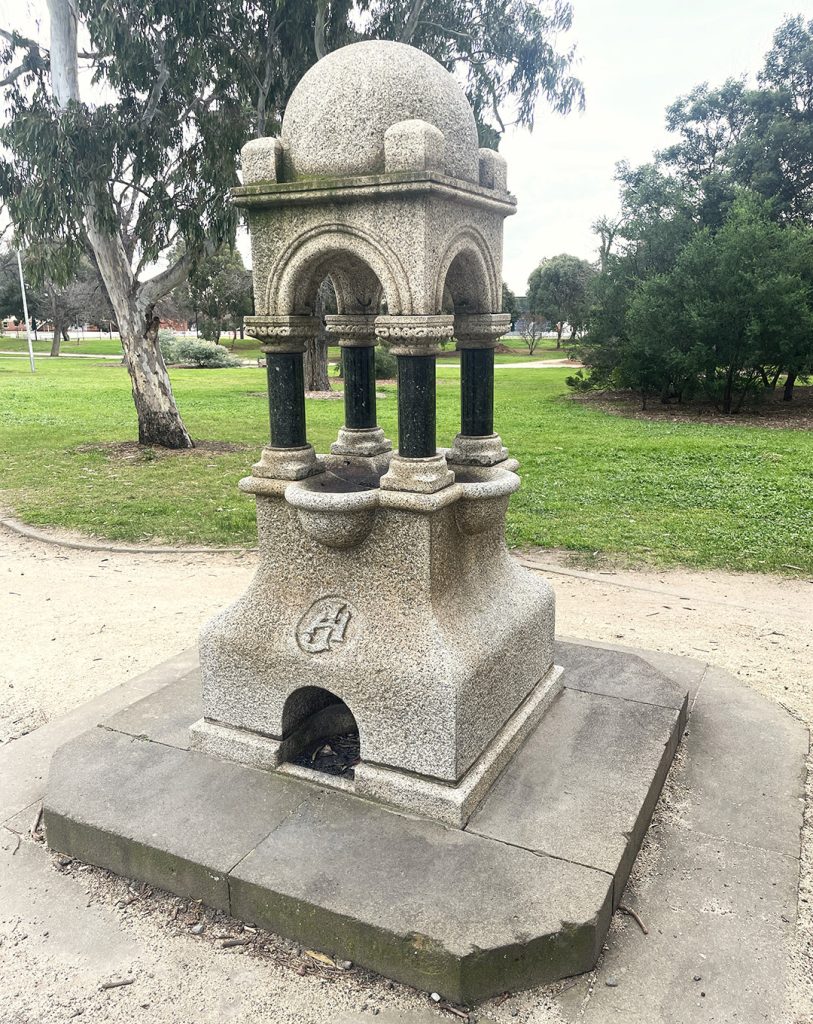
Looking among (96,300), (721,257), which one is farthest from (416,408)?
(96,300)

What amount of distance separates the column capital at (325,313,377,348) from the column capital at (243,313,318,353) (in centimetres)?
52

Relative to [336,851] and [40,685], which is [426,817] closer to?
[336,851]

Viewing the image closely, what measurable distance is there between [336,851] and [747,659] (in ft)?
12.4

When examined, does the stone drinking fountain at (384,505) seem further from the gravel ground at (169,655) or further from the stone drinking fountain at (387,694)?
the gravel ground at (169,655)

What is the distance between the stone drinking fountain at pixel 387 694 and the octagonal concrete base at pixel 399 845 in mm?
12

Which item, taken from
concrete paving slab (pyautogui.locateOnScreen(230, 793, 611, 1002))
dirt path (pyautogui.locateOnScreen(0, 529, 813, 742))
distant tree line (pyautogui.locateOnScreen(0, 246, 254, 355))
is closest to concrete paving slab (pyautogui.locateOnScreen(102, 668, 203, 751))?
dirt path (pyautogui.locateOnScreen(0, 529, 813, 742))

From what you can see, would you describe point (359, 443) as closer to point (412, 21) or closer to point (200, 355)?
point (412, 21)

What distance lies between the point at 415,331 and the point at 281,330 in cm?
71

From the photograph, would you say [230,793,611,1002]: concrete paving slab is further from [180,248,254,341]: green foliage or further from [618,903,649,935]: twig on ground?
[180,248,254,341]: green foliage

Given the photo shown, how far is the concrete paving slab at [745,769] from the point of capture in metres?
3.74

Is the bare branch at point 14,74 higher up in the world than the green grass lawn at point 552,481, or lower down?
higher up

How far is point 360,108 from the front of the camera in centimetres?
349

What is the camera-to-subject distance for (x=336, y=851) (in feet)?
10.7

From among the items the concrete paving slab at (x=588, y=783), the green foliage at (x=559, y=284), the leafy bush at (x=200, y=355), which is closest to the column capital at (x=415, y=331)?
the concrete paving slab at (x=588, y=783)
